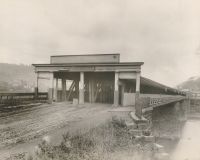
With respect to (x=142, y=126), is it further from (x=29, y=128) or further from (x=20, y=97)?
(x=20, y=97)

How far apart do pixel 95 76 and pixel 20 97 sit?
7665mm

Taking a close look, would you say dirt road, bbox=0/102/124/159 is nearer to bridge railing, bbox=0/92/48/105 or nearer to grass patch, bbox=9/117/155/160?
grass patch, bbox=9/117/155/160

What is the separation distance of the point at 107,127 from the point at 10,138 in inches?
163

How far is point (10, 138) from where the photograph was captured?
370 inches

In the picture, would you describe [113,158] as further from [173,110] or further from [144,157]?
[173,110]

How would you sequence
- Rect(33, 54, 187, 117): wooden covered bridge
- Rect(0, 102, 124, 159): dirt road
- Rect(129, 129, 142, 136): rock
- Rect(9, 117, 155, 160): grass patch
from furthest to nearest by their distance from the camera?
Rect(33, 54, 187, 117): wooden covered bridge < Rect(129, 129, 142, 136): rock < Rect(0, 102, 124, 159): dirt road < Rect(9, 117, 155, 160): grass patch

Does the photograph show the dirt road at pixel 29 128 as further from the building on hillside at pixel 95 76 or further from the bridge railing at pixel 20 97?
the building on hillside at pixel 95 76

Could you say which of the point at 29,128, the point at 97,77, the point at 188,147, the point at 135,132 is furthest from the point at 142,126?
the point at 97,77

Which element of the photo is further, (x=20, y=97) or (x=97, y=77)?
(x=97, y=77)

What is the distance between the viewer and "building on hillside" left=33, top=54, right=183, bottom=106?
20094mm

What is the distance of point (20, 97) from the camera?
70.2 ft

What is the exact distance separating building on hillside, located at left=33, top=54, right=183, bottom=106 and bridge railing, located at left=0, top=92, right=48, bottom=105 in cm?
103

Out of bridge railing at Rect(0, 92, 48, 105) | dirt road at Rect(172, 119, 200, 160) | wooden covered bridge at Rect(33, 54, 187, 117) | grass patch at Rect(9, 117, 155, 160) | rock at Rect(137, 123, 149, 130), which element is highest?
wooden covered bridge at Rect(33, 54, 187, 117)

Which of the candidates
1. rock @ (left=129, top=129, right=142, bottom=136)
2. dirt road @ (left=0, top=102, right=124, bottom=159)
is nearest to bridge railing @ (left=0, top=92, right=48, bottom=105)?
dirt road @ (left=0, top=102, right=124, bottom=159)
